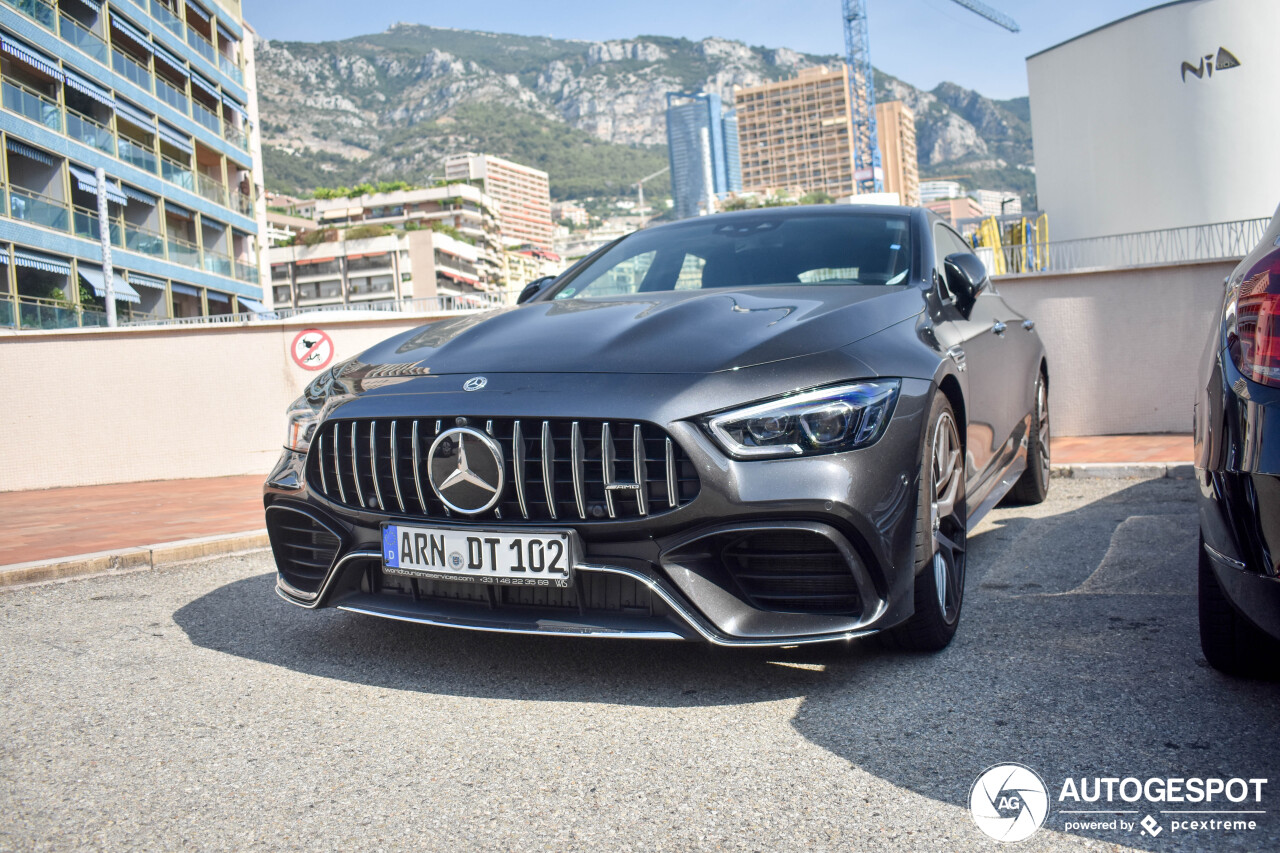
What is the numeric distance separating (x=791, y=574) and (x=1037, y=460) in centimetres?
362

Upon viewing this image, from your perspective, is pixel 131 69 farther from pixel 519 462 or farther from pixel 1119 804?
pixel 1119 804

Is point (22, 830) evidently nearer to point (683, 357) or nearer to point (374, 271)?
point (683, 357)

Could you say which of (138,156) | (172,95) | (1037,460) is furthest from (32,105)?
(1037,460)

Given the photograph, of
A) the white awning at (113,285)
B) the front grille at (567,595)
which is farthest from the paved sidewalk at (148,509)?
the white awning at (113,285)

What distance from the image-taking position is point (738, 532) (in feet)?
8.69

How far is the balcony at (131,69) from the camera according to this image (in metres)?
43.3

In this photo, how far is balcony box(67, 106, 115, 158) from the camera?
1524 inches

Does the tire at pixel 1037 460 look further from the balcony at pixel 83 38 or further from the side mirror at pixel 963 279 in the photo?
the balcony at pixel 83 38

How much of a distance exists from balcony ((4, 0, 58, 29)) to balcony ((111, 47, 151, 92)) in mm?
4727

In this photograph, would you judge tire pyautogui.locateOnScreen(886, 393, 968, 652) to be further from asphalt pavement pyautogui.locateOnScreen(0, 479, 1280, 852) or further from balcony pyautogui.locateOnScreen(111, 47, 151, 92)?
balcony pyautogui.locateOnScreen(111, 47, 151, 92)

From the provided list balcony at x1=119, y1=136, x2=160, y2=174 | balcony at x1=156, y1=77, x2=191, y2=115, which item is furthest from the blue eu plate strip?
balcony at x1=156, y1=77, x2=191, y2=115

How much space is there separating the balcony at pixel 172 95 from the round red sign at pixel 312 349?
142ft

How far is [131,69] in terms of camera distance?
147ft

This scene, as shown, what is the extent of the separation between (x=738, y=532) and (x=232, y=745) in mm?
1365
